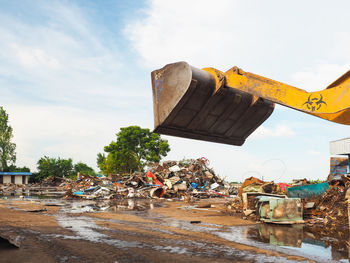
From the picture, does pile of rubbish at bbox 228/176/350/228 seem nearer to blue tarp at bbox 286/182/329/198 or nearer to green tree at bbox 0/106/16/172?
blue tarp at bbox 286/182/329/198

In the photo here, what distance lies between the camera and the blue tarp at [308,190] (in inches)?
412

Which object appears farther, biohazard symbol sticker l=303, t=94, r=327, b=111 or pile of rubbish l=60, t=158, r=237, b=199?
pile of rubbish l=60, t=158, r=237, b=199

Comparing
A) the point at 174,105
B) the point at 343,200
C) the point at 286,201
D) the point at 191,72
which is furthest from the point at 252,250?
the point at 343,200

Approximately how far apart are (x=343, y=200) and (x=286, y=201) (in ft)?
6.97

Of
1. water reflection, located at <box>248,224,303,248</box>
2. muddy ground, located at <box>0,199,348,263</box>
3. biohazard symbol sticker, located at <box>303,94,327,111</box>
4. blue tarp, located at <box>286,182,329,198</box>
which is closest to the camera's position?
biohazard symbol sticker, located at <box>303,94,327,111</box>

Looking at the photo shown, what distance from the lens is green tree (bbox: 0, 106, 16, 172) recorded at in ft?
157

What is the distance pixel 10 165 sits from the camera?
48.2 meters

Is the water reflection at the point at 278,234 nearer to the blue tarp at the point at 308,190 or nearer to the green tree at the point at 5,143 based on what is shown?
the blue tarp at the point at 308,190

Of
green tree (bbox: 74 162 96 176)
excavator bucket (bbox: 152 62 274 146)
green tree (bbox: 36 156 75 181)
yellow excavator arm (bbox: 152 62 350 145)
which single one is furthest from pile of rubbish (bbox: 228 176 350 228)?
green tree (bbox: 74 162 96 176)

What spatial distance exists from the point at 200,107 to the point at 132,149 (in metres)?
43.1

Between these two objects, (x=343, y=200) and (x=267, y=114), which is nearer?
(x=267, y=114)

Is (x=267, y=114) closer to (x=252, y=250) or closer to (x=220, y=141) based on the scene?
(x=220, y=141)

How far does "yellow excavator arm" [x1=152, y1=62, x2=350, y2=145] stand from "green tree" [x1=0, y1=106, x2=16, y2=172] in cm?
4976

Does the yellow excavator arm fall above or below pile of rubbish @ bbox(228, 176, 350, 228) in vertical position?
above
